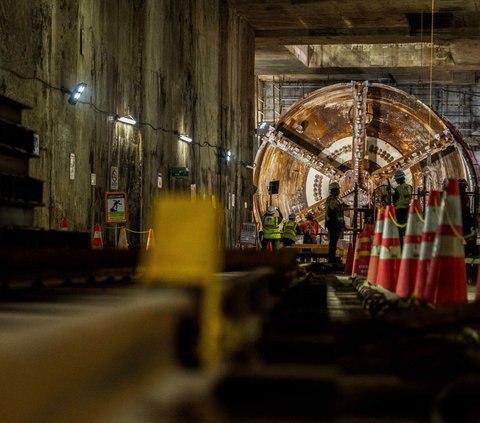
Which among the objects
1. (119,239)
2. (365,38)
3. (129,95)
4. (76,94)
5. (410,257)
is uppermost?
(365,38)

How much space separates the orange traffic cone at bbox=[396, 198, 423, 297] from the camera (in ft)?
30.4

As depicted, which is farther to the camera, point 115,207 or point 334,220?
point 334,220

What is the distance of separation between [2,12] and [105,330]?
13.1 meters

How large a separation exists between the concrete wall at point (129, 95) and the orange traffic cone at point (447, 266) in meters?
8.21

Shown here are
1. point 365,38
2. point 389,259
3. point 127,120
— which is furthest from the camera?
point 365,38

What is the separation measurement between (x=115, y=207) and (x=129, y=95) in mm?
3243

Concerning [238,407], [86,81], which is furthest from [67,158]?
[238,407]

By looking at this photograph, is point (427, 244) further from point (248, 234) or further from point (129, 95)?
point (248, 234)

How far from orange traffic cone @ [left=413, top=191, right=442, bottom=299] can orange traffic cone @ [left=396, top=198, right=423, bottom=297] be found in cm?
26

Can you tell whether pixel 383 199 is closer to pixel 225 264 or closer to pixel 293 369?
pixel 225 264

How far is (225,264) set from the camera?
10.8 meters

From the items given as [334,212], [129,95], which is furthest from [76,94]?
[334,212]

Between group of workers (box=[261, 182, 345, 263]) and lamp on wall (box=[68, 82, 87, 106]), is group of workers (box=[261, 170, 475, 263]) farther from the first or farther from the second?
lamp on wall (box=[68, 82, 87, 106])

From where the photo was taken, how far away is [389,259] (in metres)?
11.0
